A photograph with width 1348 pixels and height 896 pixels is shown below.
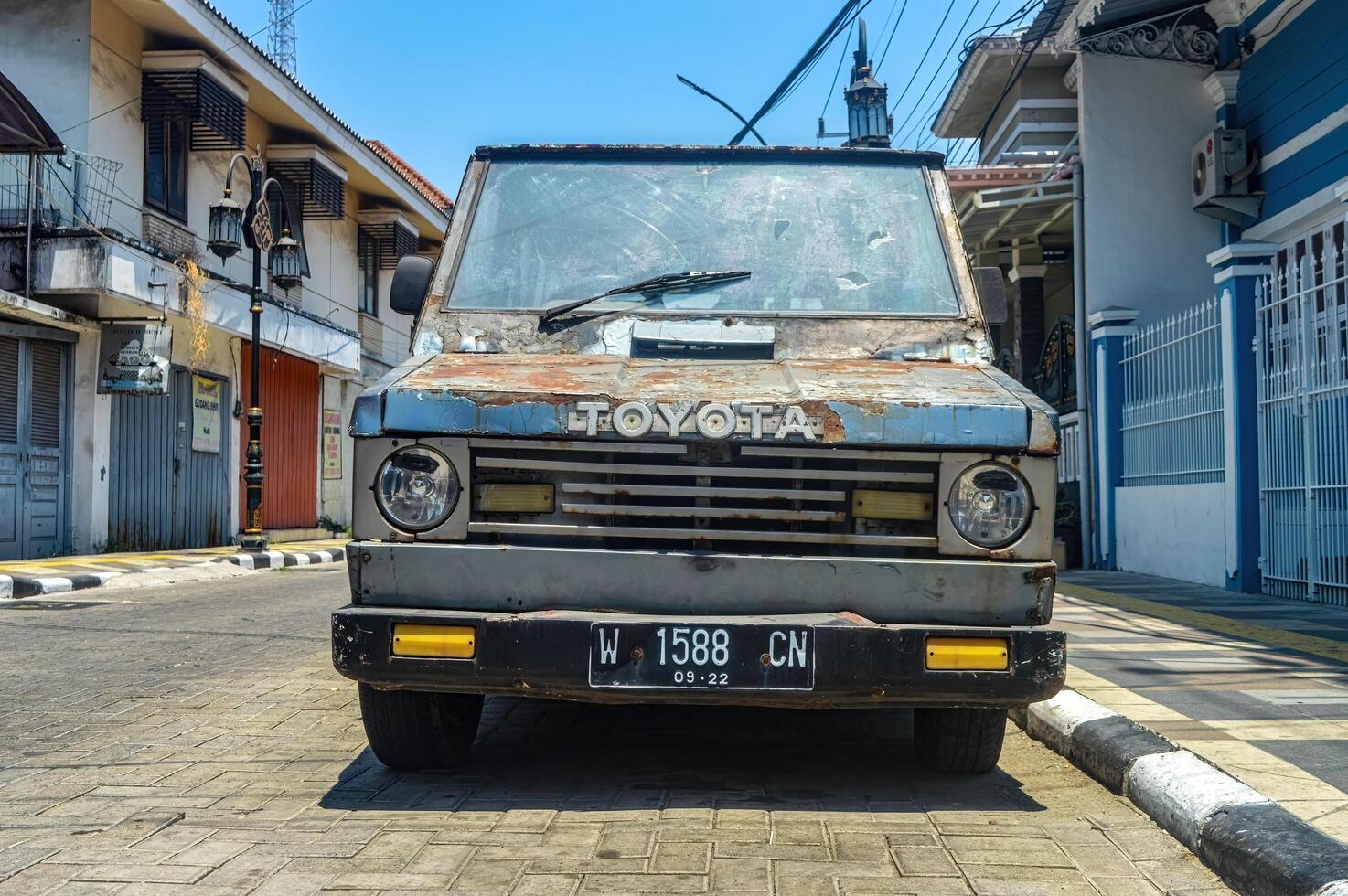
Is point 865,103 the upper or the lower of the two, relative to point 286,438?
upper

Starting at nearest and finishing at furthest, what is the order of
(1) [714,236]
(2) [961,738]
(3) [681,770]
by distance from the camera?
(2) [961,738], (3) [681,770], (1) [714,236]

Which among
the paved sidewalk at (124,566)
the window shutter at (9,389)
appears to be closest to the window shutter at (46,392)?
the window shutter at (9,389)

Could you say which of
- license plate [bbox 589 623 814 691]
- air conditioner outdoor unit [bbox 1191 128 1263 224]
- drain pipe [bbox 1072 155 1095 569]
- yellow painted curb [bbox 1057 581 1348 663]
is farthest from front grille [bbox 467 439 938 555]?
drain pipe [bbox 1072 155 1095 569]

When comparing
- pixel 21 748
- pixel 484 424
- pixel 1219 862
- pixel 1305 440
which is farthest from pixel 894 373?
pixel 1305 440

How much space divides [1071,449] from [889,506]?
11012 mm

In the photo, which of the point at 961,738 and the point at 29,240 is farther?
the point at 29,240

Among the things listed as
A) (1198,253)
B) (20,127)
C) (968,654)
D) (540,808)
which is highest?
(20,127)

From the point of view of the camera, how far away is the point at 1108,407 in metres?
12.7

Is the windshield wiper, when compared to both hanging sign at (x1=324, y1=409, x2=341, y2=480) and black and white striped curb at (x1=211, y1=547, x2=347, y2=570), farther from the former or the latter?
hanging sign at (x1=324, y1=409, x2=341, y2=480)

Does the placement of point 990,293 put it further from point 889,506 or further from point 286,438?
point 286,438

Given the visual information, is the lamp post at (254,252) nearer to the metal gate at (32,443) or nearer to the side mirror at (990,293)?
the metal gate at (32,443)

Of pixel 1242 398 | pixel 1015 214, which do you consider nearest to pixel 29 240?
pixel 1015 214

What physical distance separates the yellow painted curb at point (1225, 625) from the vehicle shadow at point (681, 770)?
2575mm

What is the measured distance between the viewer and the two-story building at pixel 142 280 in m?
15.2
